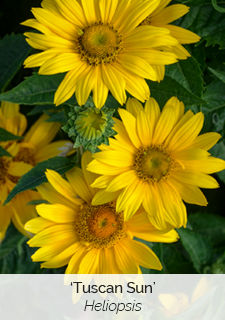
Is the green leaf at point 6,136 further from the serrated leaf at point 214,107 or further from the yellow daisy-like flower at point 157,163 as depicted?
the serrated leaf at point 214,107

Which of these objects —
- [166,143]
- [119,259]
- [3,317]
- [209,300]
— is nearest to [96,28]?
[166,143]

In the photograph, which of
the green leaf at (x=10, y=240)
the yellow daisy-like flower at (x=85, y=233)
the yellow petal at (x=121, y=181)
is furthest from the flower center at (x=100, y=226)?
the green leaf at (x=10, y=240)

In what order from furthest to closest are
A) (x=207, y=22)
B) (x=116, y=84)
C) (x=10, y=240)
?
1. (x=10, y=240)
2. (x=207, y=22)
3. (x=116, y=84)

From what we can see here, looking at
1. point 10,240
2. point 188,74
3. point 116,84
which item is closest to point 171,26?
point 188,74

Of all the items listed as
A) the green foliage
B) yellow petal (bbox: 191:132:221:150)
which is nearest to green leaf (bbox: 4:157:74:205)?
the green foliage

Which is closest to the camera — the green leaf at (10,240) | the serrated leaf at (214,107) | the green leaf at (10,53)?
the serrated leaf at (214,107)

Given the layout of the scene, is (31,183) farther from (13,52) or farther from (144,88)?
(13,52)

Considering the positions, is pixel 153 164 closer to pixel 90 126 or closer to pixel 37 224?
pixel 90 126
